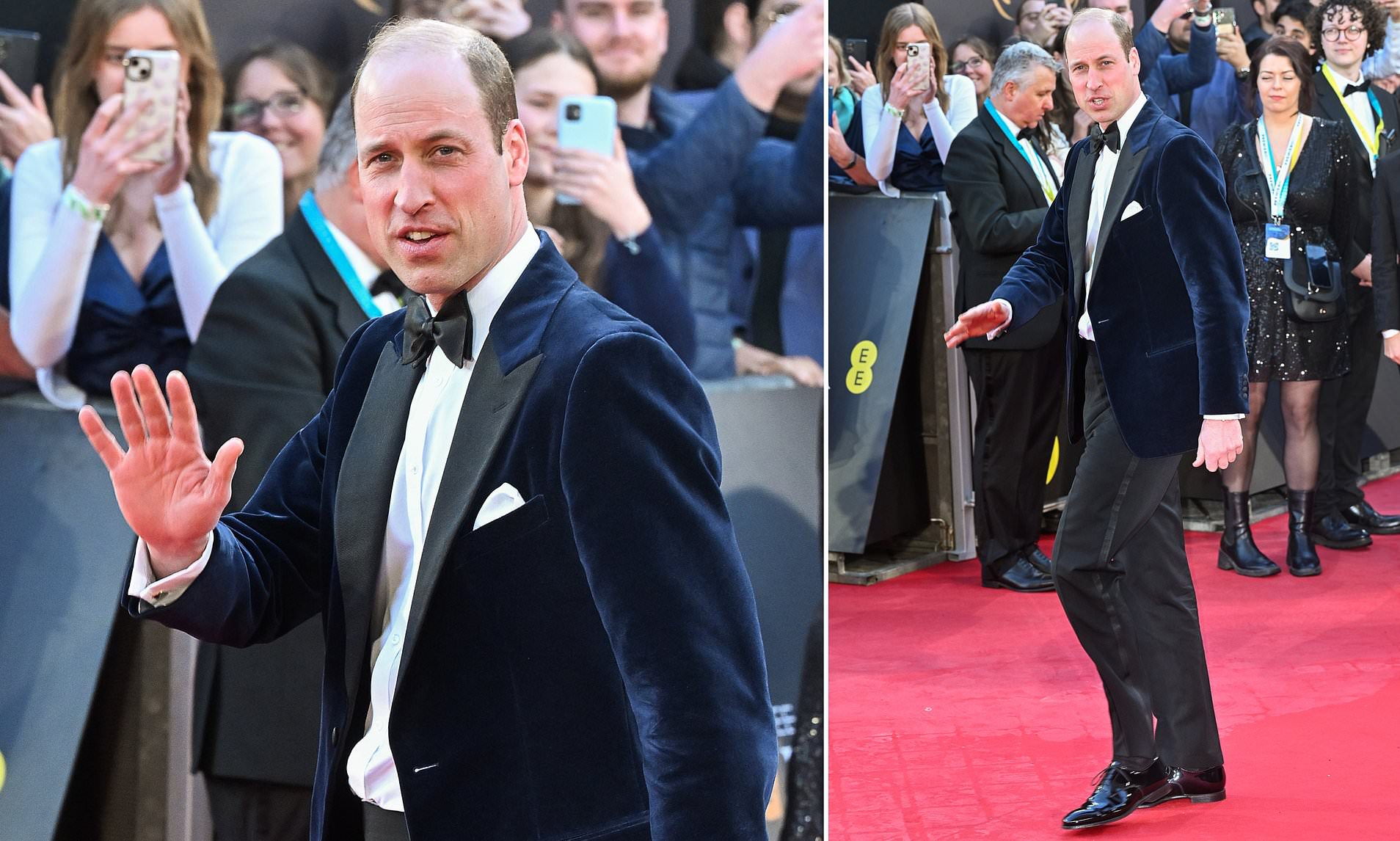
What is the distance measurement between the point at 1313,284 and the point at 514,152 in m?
5.44

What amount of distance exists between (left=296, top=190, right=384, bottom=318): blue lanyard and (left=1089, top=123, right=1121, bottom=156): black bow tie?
6.35ft

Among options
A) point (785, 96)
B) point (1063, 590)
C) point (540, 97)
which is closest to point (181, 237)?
point (540, 97)

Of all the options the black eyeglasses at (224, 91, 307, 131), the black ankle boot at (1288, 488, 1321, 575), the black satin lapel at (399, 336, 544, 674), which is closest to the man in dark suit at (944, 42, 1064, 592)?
the black ankle boot at (1288, 488, 1321, 575)

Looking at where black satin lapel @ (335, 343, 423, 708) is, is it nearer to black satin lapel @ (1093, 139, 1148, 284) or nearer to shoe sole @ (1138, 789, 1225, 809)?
black satin lapel @ (1093, 139, 1148, 284)

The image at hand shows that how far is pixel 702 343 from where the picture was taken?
2.79 m

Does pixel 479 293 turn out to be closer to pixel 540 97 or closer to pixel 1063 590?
pixel 540 97

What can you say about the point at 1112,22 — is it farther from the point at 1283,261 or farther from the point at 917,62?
the point at 1283,261

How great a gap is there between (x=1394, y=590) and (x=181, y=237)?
17.0 feet

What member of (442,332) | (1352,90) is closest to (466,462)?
(442,332)

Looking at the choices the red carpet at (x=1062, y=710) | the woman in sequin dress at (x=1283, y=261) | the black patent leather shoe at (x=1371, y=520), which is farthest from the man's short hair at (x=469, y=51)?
the black patent leather shoe at (x=1371, y=520)

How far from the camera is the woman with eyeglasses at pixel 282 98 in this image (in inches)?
104

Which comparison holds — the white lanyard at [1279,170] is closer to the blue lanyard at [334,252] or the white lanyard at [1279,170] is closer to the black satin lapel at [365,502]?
the blue lanyard at [334,252]

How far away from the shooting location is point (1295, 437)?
6.61 m

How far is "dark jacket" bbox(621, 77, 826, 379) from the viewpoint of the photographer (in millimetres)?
2738
